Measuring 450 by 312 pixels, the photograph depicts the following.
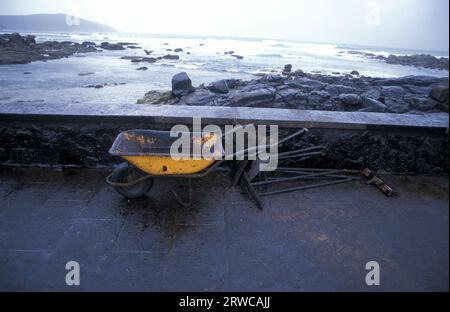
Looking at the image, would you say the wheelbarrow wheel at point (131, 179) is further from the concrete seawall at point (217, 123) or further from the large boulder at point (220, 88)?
the large boulder at point (220, 88)

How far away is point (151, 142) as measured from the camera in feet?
13.5

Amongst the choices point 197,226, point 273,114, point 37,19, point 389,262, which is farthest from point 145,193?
point 37,19

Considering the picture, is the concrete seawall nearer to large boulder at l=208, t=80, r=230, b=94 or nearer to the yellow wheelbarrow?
the yellow wheelbarrow

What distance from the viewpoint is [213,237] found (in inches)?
129

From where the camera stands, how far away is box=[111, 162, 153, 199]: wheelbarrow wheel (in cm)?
382

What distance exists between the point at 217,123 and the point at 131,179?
4.81 ft

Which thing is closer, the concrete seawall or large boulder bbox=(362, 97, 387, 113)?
the concrete seawall

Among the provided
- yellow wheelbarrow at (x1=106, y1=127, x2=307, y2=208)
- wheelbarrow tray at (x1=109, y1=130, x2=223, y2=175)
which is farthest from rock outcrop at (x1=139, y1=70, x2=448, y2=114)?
wheelbarrow tray at (x1=109, y1=130, x2=223, y2=175)

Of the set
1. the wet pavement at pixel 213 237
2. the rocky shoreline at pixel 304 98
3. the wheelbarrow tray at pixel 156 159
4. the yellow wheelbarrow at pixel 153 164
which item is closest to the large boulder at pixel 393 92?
the rocky shoreline at pixel 304 98

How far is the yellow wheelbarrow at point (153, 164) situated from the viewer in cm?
353

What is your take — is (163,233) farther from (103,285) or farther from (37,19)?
(37,19)

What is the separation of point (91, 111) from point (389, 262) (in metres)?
4.26

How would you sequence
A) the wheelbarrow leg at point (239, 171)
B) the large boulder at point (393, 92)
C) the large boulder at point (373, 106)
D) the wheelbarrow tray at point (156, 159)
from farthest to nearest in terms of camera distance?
the large boulder at point (393, 92) < the large boulder at point (373, 106) < the wheelbarrow leg at point (239, 171) < the wheelbarrow tray at point (156, 159)

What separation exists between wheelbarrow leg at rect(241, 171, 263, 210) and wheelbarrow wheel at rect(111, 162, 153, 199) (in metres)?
1.24
